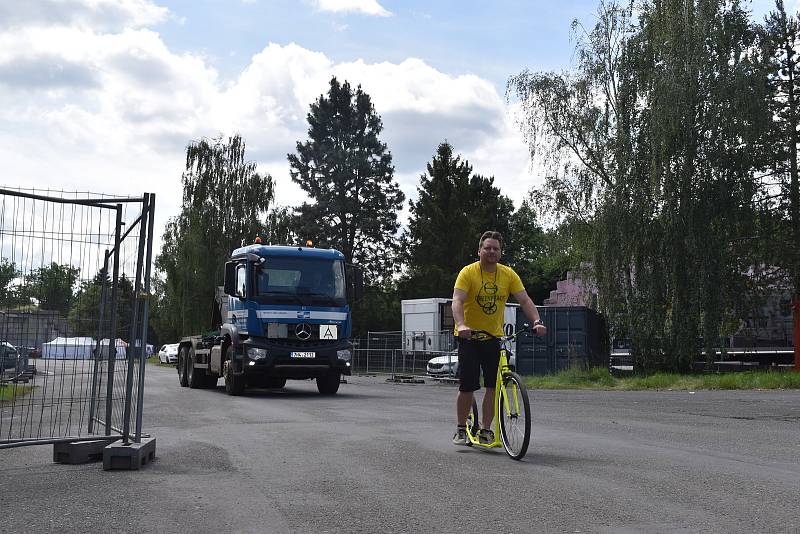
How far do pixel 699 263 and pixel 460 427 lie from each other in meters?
20.4

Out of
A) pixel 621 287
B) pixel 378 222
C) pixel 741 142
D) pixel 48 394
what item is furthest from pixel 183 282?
pixel 48 394

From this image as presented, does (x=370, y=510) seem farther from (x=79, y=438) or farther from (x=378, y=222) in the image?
(x=378, y=222)

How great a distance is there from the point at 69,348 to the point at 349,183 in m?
55.6

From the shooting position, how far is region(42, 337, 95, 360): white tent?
7.52 m

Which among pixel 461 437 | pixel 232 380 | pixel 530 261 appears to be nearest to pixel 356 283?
pixel 232 380

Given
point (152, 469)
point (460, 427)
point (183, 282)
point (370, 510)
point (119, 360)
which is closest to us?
point (370, 510)

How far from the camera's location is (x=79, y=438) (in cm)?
773

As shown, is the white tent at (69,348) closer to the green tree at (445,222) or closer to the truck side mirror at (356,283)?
the truck side mirror at (356,283)

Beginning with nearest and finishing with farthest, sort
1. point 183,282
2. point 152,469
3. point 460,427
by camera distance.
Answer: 1. point 152,469
2. point 460,427
3. point 183,282

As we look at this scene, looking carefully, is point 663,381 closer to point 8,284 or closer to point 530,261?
point 8,284

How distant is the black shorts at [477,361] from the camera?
26.6 ft

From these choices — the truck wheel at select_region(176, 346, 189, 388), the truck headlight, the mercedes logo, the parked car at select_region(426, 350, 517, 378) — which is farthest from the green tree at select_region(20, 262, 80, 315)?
the parked car at select_region(426, 350, 517, 378)

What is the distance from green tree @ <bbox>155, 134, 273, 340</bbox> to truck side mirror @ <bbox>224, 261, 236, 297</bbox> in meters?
33.1

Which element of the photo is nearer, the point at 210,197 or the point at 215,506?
the point at 215,506
